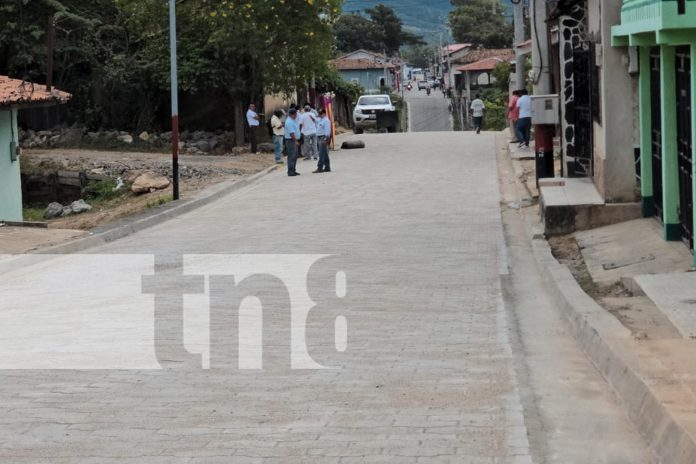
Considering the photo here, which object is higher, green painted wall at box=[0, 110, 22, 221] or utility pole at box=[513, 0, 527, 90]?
utility pole at box=[513, 0, 527, 90]

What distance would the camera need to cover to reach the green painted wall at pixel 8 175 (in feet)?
76.0

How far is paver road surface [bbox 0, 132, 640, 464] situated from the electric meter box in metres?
2.92

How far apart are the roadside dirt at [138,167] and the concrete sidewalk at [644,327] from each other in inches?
452

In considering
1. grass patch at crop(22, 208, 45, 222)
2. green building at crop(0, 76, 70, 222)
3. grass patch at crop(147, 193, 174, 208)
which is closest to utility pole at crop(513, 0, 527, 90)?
grass patch at crop(147, 193, 174, 208)

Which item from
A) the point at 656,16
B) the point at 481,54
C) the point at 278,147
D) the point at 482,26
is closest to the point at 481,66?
the point at 481,54

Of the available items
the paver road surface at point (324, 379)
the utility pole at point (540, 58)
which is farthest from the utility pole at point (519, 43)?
the paver road surface at point (324, 379)

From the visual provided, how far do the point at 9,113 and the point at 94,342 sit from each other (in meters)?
15.0

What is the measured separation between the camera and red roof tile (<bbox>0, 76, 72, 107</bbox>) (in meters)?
22.4

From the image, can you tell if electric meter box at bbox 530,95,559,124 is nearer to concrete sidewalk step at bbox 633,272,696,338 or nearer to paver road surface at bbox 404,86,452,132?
concrete sidewalk step at bbox 633,272,696,338

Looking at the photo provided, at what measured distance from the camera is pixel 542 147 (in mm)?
20750

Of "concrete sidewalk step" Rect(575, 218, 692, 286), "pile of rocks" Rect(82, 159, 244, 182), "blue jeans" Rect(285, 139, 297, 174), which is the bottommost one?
"concrete sidewalk step" Rect(575, 218, 692, 286)

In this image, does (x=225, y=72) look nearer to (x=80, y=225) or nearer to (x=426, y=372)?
(x=80, y=225)

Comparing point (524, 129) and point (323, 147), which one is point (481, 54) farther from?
point (323, 147)

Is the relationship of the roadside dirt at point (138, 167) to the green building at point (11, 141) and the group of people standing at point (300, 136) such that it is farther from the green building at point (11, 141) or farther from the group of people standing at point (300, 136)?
the green building at point (11, 141)
